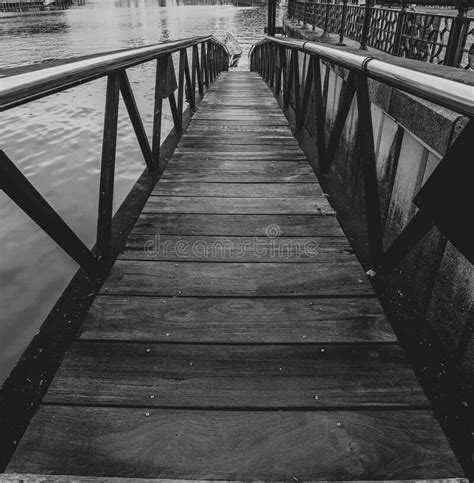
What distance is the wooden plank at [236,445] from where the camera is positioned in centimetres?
106

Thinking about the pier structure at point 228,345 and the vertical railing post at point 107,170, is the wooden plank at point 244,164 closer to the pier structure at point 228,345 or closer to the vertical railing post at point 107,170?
the pier structure at point 228,345

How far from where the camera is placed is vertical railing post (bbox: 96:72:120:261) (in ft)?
6.47

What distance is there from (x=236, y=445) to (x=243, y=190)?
6.59 ft

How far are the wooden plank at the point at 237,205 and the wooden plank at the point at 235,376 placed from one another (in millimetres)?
1216

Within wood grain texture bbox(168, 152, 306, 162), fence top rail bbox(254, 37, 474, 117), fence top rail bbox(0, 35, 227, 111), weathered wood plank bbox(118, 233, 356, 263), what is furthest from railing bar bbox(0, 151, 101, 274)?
wood grain texture bbox(168, 152, 306, 162)

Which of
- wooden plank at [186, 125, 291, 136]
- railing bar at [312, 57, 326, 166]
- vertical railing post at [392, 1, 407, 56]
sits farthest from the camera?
vertical railing post at [392, 1, 407, 56]

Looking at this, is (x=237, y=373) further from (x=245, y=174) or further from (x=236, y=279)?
(x=245, y=174)

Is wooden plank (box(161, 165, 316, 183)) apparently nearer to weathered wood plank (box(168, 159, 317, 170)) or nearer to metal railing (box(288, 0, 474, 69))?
weathered wood plank (box(168, 159, 317, 170))

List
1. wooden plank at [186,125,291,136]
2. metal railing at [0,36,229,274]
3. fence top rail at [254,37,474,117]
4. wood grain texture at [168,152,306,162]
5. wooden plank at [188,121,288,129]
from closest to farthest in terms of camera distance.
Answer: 1. fence top rail at [254,37,474,117]
2. metal railing at [0,36,229,274]
3. wood grain texture at [168,152,306,162]
4. wooden plank at [186,125,291,136]
5. wooden plank at [188,121,288,129]

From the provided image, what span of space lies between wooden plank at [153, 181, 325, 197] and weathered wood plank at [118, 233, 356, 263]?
0.62 meters

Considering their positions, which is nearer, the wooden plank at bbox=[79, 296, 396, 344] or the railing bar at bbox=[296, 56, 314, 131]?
the wooden plank at bbox=[79, 296, 396, 344]

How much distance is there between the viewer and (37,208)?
136 centimetres

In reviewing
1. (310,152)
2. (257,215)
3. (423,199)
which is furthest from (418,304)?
(310,152)

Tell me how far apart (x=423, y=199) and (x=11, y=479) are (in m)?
1.51
